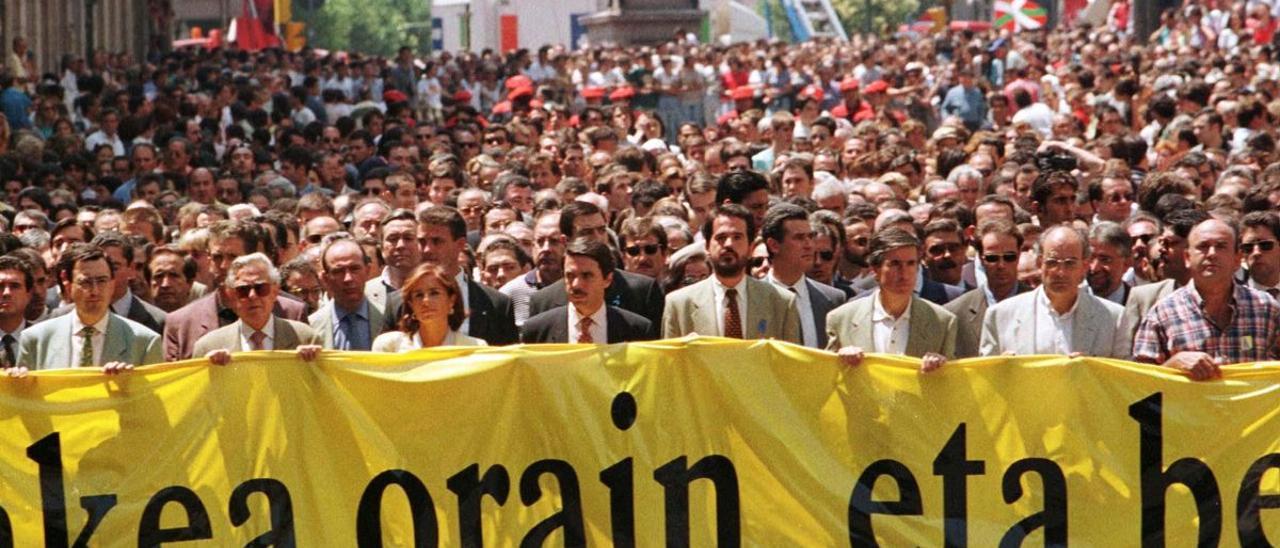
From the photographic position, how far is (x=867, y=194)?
16641 mm

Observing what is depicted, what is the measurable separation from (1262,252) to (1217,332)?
186 centimetres

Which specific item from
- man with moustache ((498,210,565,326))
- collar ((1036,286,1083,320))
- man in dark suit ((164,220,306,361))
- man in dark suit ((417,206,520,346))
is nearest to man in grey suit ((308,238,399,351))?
man in dark suit ((164,220,306,361))

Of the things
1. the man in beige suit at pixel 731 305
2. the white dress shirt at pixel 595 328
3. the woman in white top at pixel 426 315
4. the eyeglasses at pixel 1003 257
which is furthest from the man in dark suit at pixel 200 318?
the eyeglasses at pixel 1003 257

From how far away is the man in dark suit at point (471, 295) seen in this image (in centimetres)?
1177

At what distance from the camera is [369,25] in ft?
413

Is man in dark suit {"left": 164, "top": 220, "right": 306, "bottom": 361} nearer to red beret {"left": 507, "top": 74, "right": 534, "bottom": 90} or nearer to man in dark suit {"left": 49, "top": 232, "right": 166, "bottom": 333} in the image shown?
man in dark suit {"left": 49, "top": 232, "right": 166, "bottom": 333}

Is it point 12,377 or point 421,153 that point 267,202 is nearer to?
point 421,153

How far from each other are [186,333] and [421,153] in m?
13.6

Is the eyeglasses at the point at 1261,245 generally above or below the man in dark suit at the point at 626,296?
above

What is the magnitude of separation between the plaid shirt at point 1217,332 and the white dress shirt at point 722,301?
1936 mm

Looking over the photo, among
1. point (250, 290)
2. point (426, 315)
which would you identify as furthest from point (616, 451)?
point (250, 290)

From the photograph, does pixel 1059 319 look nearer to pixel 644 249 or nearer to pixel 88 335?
pixel 644 249

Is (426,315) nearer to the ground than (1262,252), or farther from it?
nearer to the ground

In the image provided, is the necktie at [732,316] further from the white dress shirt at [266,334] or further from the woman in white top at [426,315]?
the white dress shirt at [266,334]
